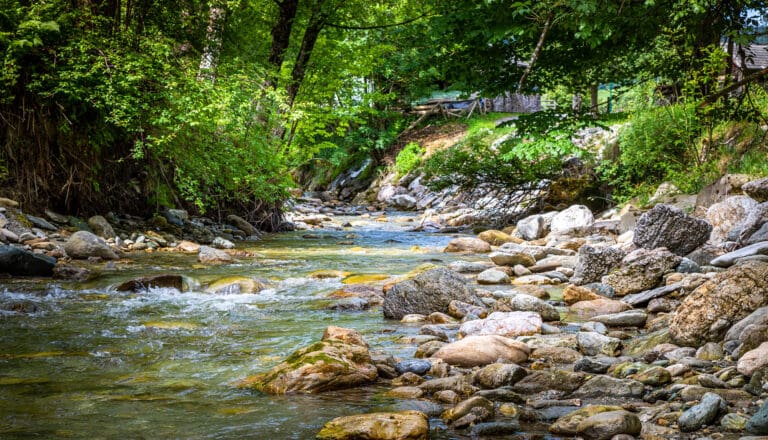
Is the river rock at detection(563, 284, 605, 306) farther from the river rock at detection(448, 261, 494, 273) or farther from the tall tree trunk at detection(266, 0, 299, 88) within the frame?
the tall tree trunk at detection(266, 0, 299, 88)

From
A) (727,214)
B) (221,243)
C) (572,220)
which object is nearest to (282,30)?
(221,243)

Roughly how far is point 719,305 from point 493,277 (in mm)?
3816

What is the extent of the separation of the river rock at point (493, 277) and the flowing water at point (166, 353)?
138cm

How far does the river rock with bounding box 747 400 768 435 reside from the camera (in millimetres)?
2863

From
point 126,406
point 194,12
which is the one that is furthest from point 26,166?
point 126,406

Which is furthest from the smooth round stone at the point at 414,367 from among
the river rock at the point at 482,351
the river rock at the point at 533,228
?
the river rock at the point at 533,228

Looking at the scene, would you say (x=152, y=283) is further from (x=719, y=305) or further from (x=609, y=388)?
(x=719, y=305)

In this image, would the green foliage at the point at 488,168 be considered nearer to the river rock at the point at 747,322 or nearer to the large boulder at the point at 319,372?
the river rock at the point at 747,322

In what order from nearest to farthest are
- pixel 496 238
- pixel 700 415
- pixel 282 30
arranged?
pixel 700 415 < pixel 496 238 < pixel 282 30

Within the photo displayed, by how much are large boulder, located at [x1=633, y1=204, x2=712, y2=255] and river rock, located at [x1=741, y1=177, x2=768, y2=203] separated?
51.3 inches

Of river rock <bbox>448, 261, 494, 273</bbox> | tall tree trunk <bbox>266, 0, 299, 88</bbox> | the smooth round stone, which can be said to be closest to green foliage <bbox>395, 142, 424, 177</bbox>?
tall tree trunk <bbox>266, 0, 299, 88</bbox>

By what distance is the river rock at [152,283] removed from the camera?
24.9 feet

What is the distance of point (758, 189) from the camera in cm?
939

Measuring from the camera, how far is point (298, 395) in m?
4.07
